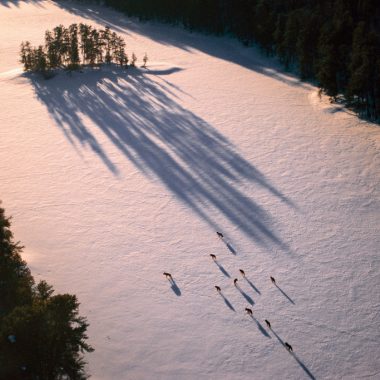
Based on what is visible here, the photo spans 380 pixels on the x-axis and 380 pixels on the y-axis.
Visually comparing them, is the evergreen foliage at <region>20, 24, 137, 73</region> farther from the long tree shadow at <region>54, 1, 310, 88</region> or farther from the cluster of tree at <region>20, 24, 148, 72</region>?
the long tree shadow at <region>54, 1, 310, 88</region>

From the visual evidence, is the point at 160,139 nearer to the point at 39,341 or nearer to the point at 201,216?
the point at 201,216

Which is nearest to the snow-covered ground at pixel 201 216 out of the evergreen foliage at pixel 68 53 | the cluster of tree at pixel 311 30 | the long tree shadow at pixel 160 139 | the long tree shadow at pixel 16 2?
the long tree shadow at pixel 160 139

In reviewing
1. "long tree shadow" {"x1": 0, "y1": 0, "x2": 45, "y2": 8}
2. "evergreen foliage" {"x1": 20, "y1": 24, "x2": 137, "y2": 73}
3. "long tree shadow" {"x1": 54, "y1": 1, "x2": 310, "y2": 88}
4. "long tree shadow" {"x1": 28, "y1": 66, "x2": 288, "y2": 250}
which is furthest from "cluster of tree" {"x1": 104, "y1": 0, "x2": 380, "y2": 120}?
"long tree shadow" {"x1": 0, "y1": 0, "x2": 45, "y2": 8}

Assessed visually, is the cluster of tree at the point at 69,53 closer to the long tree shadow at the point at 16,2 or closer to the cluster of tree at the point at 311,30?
the cluster of tree at the point at 311,30

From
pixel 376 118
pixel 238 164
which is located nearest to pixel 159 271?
pixel 238 164

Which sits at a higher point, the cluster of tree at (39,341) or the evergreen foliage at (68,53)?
the evergreen foliage at (68,53)
